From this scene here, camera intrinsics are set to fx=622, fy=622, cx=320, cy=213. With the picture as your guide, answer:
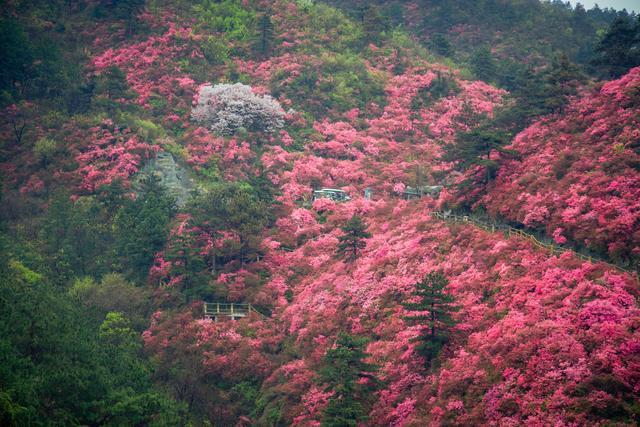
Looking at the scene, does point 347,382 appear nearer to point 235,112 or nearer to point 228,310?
point 228,310

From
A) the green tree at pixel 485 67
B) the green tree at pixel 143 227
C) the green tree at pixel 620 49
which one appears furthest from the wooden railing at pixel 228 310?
the green tree at pixel 485 67

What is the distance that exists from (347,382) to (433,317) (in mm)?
5721

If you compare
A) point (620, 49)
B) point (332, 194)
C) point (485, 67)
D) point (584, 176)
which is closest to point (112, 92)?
point (332, 194)

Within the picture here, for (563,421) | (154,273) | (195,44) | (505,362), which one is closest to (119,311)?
(154,273)

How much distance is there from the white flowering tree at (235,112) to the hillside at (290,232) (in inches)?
9.6

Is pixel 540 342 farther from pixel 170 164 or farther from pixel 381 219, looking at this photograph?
pixel 170 164

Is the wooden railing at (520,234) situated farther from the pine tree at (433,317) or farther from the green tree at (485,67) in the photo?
the green tree at (485,67)

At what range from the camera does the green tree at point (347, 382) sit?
28.3 m

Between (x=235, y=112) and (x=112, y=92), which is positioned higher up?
(x=112, y=92)

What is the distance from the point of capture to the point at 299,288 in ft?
150

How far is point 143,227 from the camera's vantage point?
48.4 metres

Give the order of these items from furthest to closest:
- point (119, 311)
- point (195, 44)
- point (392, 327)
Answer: point (195, 44) → point (119, 311) → point (392, 327)

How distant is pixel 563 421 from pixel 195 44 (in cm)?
6723

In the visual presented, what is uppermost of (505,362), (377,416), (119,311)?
(505,362)
